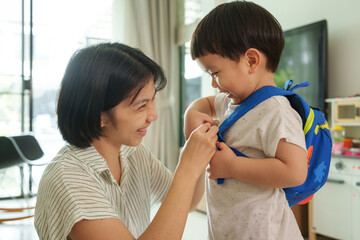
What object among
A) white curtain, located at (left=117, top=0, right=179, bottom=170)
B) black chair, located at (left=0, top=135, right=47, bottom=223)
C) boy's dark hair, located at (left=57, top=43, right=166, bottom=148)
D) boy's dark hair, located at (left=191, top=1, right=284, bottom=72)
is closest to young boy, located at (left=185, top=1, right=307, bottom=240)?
boy's dark hair, located at (left=191, top=1, right=284, bottom=72)

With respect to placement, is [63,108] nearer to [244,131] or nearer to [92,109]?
[92,109]

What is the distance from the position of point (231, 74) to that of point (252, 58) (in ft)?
0.24

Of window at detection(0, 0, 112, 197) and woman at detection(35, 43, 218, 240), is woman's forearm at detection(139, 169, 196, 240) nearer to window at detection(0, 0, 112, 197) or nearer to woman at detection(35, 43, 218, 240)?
woman at detection(35, 43, 218, 240)

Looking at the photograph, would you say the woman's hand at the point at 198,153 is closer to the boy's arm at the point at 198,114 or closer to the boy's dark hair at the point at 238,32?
the boy's arm at the point at 198,114

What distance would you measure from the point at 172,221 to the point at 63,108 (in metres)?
0.46

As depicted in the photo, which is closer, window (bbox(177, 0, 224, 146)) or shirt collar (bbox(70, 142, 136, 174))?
shirt collar (bbox(70, 142, 136, 174))

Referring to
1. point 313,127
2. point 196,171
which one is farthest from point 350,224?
point 196,171

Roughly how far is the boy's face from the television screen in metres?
2.36

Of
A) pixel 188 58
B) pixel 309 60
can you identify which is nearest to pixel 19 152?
pixel 188 58

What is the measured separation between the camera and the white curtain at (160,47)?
4.93m

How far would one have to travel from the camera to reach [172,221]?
0.79m

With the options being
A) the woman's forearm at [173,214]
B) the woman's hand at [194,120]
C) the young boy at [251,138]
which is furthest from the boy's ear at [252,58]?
the woman's forearm at [173,214]

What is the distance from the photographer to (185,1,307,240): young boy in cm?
81

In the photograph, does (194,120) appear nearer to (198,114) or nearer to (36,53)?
(198,114)
